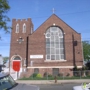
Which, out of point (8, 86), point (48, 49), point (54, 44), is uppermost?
point (54, 44)

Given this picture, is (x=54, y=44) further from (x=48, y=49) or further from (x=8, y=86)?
(x=8, y=86)

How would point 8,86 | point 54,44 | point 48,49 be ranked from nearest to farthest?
1. point 8,86
2. point 48,49
3. point 54,44

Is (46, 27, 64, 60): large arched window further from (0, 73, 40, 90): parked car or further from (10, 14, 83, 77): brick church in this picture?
(0, 73, 40, 90): parked car

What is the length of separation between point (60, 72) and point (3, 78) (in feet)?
92.7

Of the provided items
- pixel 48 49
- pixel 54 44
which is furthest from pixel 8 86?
pixel 54 44

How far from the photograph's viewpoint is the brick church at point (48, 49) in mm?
33188

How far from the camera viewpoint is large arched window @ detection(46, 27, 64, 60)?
34.2 meters

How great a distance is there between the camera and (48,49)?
34.7 m

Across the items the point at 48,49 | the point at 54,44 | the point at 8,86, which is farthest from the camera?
the point at 54,44

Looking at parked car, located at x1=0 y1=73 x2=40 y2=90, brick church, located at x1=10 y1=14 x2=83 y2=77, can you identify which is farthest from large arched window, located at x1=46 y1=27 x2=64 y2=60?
parked car, located at x1=0 y1=73 x2=40 y2=90

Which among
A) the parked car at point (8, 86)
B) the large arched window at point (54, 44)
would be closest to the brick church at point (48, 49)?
the large arched window at point (54, 44)

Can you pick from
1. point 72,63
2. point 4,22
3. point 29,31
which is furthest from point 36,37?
point 4,22

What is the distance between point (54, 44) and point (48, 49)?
1.79m

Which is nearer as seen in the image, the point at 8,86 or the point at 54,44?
the point at 8,86
